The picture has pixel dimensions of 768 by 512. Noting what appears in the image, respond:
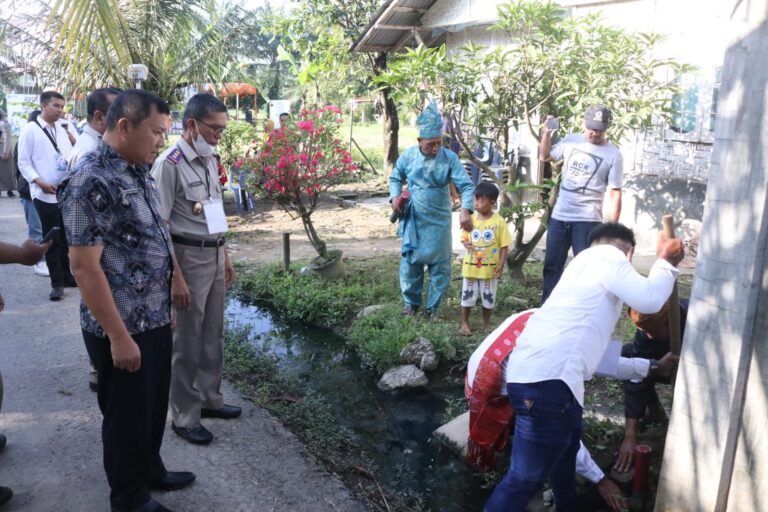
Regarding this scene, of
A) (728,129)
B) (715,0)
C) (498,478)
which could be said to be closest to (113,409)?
(498,478)

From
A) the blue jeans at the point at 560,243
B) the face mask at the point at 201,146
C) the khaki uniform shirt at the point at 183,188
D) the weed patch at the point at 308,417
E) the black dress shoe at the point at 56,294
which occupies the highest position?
the face mask at the point at 201,146

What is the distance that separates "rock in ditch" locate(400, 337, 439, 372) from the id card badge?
6.61ft

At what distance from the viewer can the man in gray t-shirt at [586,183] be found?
546cm

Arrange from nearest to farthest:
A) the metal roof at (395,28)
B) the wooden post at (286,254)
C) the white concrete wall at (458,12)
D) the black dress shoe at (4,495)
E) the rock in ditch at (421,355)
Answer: the black dress shoe at (4,495) → the rock in ditch at (421,355) → the wooden post at (286,254) → the white concrete wall at (458,12) → the metal roof at (395,28)

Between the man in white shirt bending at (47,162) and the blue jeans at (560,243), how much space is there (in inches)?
179

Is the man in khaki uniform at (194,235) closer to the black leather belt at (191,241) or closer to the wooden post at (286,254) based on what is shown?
the black leather belt at (191,241)

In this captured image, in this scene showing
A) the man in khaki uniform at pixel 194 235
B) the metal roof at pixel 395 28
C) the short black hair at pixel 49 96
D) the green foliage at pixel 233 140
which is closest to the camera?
the man in khaki uniform at pixel 194 235

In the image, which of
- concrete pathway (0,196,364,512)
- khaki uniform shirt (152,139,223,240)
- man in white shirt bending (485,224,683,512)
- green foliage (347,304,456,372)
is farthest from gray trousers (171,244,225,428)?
man in white shirt bending (485,224,683,512)

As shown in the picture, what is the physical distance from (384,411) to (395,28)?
828 centimetres

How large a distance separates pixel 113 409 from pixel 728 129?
9.22ft

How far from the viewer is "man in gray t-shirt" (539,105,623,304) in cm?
546

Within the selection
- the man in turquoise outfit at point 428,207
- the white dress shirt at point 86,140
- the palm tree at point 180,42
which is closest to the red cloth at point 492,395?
the man in turquoise outfit at point 428,207

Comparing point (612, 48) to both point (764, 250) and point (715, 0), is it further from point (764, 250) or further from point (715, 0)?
point (764, 250)

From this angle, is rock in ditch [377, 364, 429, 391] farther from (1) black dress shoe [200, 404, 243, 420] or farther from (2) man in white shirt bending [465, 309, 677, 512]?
(2) man in white shirt bending [465, 309, 677, 512]
